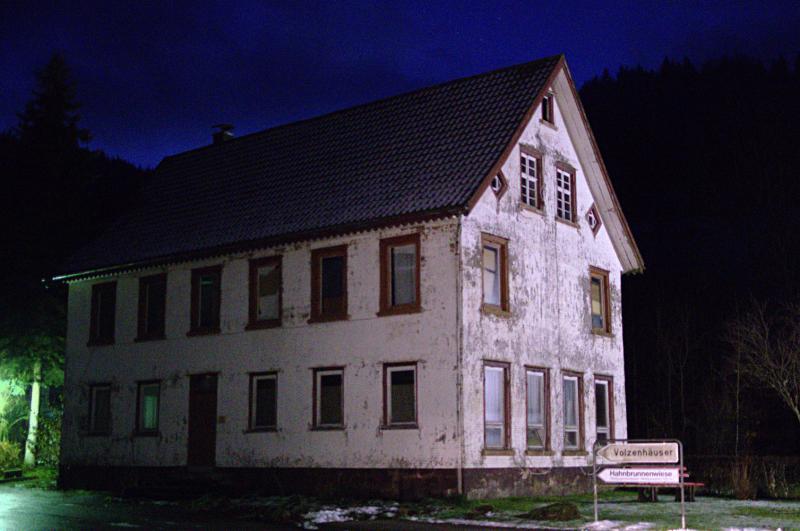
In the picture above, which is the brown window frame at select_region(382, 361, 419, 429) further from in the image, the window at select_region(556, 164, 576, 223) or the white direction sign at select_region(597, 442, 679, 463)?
the window at select_region(556, 164, 576, 223)

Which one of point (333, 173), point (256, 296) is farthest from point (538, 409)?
point (333, 173)

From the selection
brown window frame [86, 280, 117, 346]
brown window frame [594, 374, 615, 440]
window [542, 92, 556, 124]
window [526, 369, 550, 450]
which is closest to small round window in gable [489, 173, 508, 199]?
window [542, 92, 556, 124]

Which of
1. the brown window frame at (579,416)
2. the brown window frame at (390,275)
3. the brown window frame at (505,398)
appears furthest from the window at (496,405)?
the brown window frame at (579,416)

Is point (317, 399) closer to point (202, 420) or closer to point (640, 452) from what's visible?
point (202, 420)

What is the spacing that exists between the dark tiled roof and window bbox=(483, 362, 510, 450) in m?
4.27

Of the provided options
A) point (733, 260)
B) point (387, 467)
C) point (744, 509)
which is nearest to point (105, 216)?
point (387, 467)

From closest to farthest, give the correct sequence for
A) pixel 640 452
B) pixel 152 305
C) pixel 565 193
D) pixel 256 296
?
pixel 640 452 < pixel 256 296 < pixel 565 193 < pixel 152 305

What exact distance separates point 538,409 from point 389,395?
416 centimetres

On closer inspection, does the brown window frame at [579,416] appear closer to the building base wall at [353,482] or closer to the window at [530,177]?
the building base wall at [353,482]

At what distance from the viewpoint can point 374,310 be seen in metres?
25.2

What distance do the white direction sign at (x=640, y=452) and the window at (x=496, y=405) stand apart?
5898mm

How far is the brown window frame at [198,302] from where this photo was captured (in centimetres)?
2884

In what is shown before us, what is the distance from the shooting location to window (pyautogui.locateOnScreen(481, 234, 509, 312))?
2500 centimetres

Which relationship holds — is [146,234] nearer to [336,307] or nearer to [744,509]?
[336,307]
